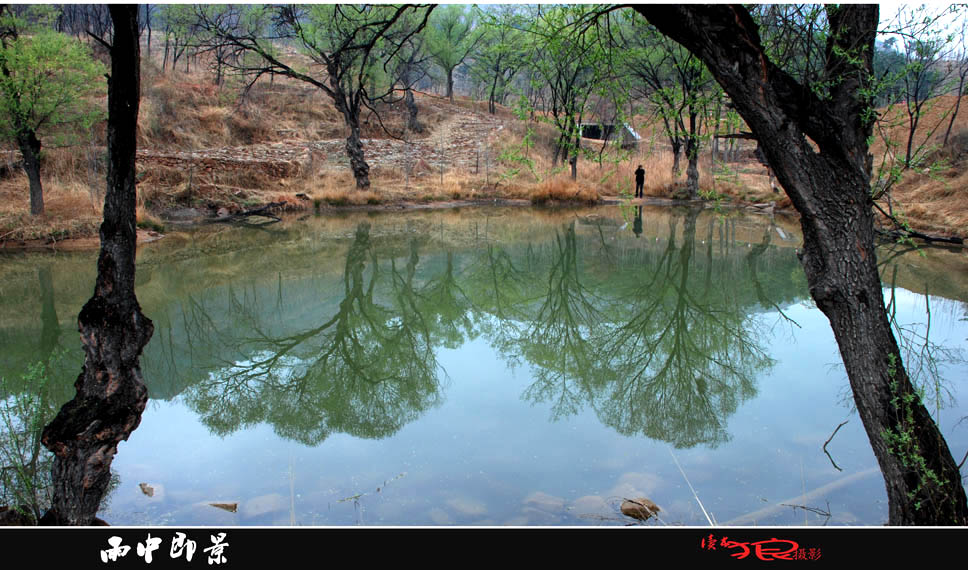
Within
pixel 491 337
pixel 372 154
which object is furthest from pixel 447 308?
pixel 372 154

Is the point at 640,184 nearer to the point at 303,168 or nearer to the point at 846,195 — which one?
the point at 303,168

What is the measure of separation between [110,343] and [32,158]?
46.3ft

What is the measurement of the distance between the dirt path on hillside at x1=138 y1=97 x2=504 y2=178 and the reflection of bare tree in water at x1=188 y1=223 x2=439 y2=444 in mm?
14876

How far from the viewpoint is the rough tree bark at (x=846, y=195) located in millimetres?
3068

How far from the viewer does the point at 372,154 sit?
94.7 feet

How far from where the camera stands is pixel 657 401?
21.0 feet

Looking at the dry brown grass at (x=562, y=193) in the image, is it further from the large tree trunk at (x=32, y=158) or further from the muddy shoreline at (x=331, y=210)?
the large tree trunk at (x=32, y=158)

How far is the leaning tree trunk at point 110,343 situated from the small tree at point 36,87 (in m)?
13.3

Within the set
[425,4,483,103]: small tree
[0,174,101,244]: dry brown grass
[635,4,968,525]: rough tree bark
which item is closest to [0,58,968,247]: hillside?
[0,174,101,244]: dry brown grass

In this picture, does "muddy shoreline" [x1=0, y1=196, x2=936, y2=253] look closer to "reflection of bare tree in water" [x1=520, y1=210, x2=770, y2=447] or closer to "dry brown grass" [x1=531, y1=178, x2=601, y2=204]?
"dry brown grass" [x1=531, y1=178, x2=601, y2=204]

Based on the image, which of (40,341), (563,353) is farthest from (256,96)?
(563,353)

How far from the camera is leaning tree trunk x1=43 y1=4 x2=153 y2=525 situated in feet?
10.7

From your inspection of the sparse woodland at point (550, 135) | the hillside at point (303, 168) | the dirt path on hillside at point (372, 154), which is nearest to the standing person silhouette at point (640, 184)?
the hillside at point (303, 168)
